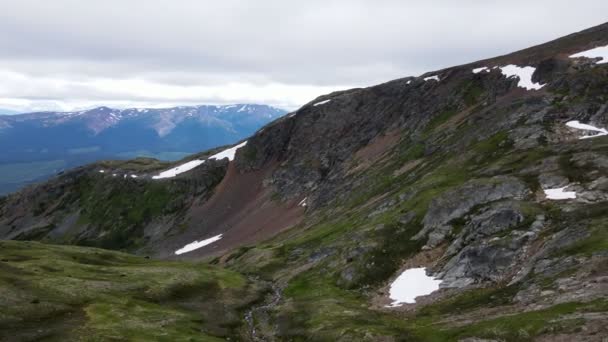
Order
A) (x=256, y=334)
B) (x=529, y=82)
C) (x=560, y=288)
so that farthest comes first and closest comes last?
(x=529, y=82) < (x=256, y=334) < (x=560, y=288)

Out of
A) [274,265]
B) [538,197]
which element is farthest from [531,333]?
[274,265]

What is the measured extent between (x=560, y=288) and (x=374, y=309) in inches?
1049

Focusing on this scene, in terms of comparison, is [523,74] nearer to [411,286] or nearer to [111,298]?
[411,286]

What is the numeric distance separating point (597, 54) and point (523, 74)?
1964 centimetres

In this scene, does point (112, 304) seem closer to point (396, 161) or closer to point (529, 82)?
point (396, 161)

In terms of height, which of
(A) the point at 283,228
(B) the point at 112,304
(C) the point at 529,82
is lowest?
(A) the point at 283,228

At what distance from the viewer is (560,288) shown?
55.6 metres

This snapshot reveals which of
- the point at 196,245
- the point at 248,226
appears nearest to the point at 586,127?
the point at 248,226

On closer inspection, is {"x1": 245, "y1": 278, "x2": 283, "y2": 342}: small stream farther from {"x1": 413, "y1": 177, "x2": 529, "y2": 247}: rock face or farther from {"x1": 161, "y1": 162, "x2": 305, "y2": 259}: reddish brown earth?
{"x1": 161, "y1": 162, "x2": 305, "y2": 259}: reddish brown earth

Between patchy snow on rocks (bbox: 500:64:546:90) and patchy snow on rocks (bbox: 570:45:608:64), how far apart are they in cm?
1216

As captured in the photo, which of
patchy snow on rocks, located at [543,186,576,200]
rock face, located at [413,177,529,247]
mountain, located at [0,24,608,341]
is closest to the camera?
mountain, located at [0,24,608,341]

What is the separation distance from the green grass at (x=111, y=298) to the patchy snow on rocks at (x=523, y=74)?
314 feet

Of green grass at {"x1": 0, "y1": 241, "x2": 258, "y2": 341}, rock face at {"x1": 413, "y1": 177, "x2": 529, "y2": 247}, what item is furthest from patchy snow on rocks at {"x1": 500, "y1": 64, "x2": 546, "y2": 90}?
green grass at {"x1": 0, "y1": 241, "x2": 258, "y2": 341}

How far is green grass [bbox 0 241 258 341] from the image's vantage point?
61.9 m
